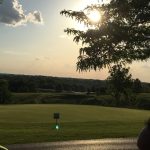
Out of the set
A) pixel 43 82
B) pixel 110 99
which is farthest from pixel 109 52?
pixel 43 82

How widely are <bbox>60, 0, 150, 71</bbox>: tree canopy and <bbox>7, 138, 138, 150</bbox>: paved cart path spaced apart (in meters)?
5.35

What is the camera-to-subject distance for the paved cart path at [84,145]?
18.6 metres

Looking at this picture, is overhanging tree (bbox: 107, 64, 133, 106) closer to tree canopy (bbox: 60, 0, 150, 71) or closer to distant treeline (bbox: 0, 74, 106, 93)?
tree canopy (bbox: 60, 0, 150, 71)

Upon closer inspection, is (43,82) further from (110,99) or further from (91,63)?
(91,63)

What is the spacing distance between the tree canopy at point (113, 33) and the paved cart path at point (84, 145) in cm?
535

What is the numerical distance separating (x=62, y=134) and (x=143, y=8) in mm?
12673

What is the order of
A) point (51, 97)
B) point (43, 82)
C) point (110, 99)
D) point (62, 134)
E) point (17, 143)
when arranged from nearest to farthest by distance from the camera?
1. point (17, 143)
2. point (62, 134)
3. point (110, 99)
4. point (51, 97)
5. point (43, 82)

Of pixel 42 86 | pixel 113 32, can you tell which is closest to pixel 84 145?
pixel 113 32

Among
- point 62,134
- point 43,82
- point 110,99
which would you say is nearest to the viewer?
point 62,134

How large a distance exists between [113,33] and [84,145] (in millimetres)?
7453

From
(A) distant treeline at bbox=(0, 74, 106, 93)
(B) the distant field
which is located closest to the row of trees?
(B) the distant field

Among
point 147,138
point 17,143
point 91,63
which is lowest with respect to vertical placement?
point 17,143

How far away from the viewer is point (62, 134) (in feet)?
81.0

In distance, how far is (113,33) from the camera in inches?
536
